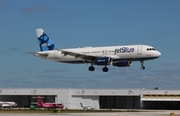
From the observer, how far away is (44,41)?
11500 cm

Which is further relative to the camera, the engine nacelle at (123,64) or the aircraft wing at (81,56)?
the engine nacelle at (123,64)

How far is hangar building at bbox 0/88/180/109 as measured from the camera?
→ 487ft

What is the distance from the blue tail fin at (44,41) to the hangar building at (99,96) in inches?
1532

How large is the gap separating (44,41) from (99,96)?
4702cm

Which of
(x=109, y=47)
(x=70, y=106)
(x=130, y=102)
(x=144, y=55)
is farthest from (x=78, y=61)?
(x=130, y=102)

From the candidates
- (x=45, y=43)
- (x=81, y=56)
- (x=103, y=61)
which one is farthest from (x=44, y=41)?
(x=103, y=61)

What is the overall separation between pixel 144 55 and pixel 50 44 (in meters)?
28.2

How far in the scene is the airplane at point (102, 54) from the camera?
309 feet

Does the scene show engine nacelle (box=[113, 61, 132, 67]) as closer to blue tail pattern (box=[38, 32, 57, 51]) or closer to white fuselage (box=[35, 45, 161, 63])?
white fuselage (box=[35, 45, 161, 63])

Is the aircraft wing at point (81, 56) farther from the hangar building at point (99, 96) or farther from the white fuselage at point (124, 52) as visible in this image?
the hangar building at point (99, 96)

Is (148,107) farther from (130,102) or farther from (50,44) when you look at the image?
(50,44)

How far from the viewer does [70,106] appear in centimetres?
15175

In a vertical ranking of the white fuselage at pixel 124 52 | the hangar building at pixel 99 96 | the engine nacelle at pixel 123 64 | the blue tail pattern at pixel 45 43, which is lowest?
the hangar building at pixel 99 96

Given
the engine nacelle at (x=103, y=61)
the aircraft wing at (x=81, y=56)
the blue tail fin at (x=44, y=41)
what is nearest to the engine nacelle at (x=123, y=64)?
the engine nacelle at (x=103, y=61)
